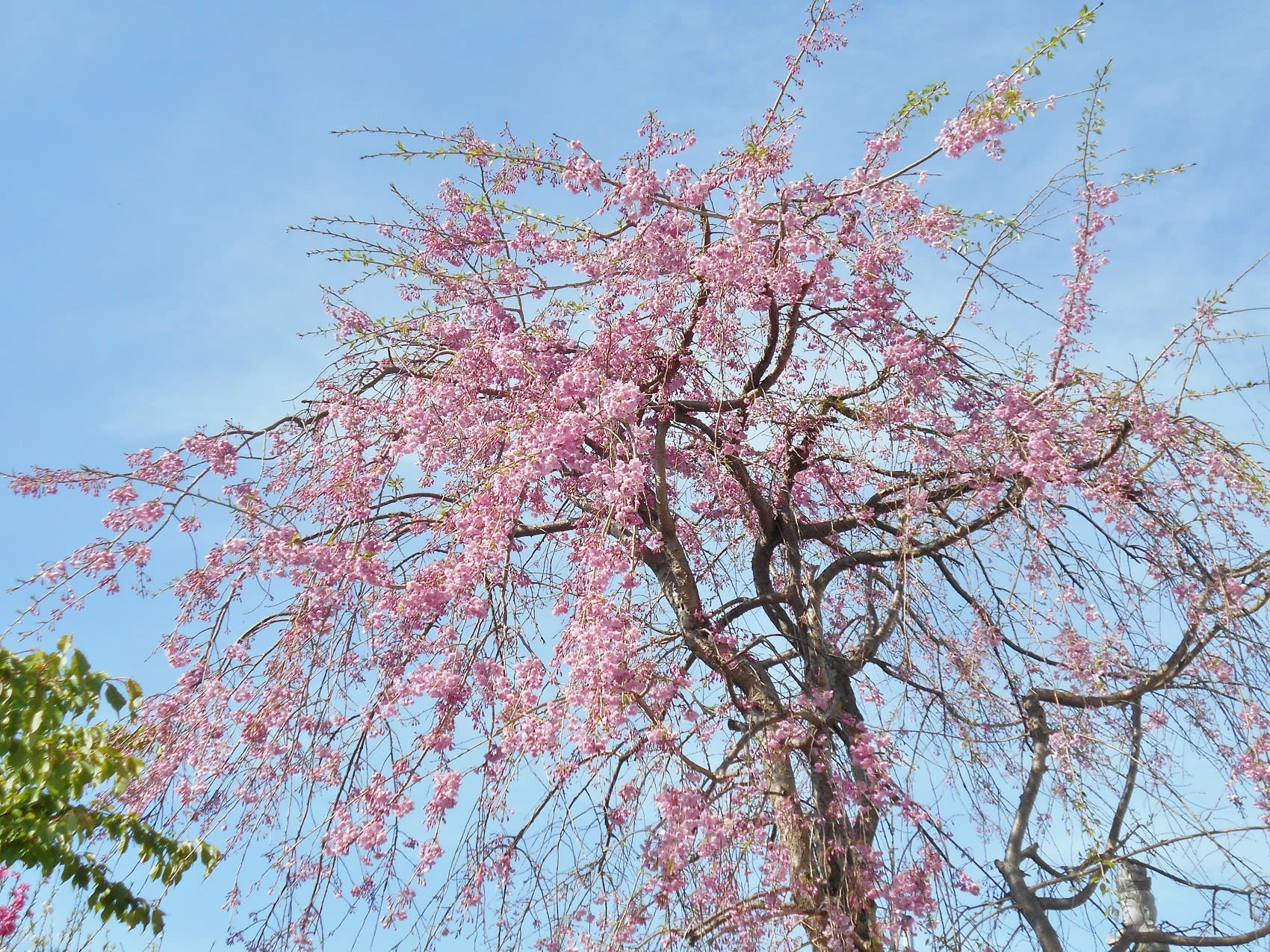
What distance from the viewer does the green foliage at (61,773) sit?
3709 mm

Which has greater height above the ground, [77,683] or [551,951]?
[77,683]

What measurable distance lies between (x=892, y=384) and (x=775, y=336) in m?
0.62

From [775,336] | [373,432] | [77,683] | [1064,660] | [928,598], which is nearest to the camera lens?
[77,683]

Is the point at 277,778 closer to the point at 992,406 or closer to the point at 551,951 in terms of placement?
the point at 551,951

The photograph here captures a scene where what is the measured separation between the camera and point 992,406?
5.09 m

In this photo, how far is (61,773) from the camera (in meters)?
3.86

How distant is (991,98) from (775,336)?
1446mm

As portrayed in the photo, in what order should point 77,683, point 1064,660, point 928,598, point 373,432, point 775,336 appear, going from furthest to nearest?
1. point 373,432
2. point 775,336
3. point 928,598
4. point 1064,660
5. point 77,683

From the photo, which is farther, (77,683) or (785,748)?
(785,748)

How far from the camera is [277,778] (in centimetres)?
503

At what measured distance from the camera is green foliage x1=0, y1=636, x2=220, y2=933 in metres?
3.71

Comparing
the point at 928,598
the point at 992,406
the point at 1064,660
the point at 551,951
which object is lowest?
the point at 551,951

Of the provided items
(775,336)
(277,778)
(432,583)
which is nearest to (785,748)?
(432,583)

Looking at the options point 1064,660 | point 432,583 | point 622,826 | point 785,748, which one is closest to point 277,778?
point 432,583
